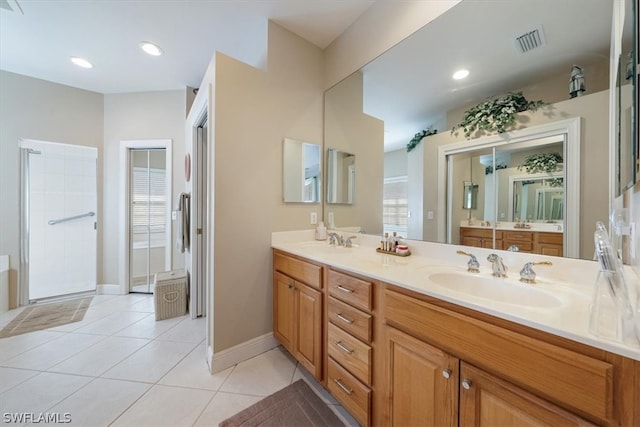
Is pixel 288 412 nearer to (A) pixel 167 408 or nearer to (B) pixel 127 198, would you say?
(A) pixel 167 408

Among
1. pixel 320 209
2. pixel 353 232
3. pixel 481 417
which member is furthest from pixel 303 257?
pixel 481 417

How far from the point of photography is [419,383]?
2.99ft

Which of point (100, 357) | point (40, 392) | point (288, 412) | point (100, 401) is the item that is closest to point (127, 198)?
point (100, 357)

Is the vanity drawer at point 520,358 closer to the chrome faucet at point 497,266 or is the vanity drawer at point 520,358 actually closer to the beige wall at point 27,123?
the chrome faucet at point 497,266

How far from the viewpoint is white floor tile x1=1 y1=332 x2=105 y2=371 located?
1.71 meters

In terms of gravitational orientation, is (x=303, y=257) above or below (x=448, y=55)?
below

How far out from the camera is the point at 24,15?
6.05ft

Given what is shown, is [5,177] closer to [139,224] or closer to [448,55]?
[139,224]

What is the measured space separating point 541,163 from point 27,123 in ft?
15.8

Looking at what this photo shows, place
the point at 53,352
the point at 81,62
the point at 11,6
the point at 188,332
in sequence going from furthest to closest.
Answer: the point at 81,62 < the point at 188,332 < the point at 53,352 < the point at 11,6

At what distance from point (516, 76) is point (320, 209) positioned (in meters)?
1.58

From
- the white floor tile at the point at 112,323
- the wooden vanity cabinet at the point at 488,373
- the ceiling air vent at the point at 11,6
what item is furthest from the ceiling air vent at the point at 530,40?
the white floor tile at the point at 112,323

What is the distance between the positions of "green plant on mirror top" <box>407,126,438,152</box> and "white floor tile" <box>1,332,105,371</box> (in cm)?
301

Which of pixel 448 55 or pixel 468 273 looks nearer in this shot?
pixel 468 273
